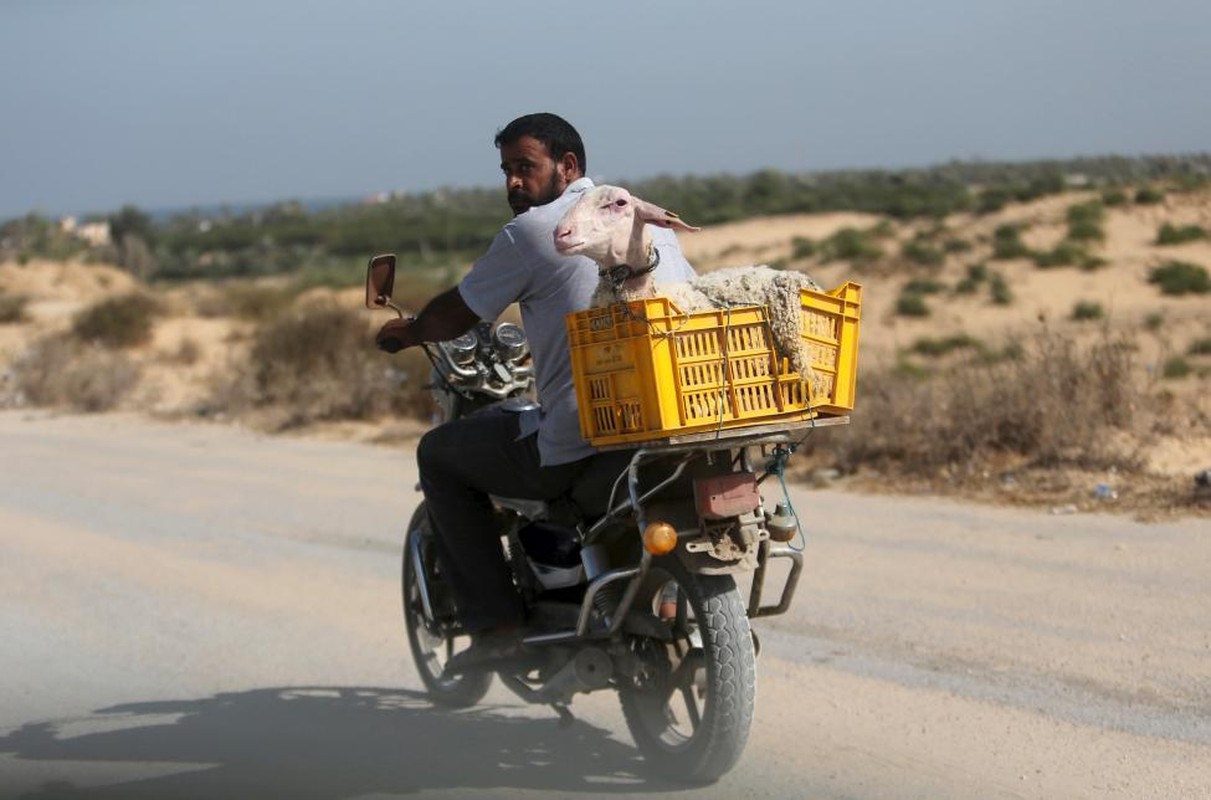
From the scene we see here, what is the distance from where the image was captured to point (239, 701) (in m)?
6.12

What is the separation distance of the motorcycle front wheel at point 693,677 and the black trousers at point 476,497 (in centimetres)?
53

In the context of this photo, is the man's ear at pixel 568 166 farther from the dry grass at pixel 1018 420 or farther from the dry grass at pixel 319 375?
the dry grass at pixel 319 375

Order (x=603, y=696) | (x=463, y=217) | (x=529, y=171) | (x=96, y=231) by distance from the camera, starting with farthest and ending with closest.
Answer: (x=96, y=231)
(x=463, y=217)
(x=603, y=696)
(x=529, y=171)

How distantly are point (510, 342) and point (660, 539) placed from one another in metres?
1.55

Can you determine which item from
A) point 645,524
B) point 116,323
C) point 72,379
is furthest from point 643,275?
point 116,323

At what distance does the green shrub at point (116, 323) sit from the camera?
24.9 m

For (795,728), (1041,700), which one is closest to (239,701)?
(795,728)

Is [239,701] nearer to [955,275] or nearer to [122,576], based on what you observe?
[122,576]

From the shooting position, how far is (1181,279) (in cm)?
2336

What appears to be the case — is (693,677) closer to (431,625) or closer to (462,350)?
(431,625)

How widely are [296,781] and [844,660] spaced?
2.38 m

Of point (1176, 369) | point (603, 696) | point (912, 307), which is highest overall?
point (603, 696)

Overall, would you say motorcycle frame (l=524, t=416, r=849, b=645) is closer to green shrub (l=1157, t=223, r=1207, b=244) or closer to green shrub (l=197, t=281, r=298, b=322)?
green shrub (l=1157, t=223, r=1207, b=244)

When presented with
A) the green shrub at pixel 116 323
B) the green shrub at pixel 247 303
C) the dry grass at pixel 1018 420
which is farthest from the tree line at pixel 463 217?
the dry grass at pixel 1018 420
